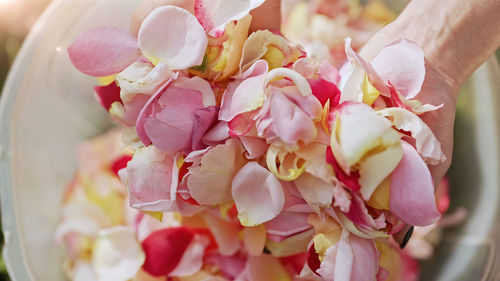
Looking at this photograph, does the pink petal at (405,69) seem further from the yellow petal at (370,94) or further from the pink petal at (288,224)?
the pink petal at (288,224)

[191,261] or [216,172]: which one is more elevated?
[216,172]

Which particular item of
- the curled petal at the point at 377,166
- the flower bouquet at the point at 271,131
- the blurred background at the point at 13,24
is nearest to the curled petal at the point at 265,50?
the flower bouquet at the point at 271,131

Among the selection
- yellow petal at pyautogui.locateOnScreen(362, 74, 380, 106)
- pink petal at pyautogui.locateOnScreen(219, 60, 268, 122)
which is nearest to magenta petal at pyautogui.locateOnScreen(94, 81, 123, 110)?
pink petal at pyautogui.locateOnScreen(219, 60, 268, 122)

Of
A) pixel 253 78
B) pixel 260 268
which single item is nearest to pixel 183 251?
pixel 260 268

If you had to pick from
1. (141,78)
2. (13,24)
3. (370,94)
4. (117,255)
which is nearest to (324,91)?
(370,94)

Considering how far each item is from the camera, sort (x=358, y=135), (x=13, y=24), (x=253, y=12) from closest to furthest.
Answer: (x=358, y=135), (x=253, y=12), (x=13, y=24)

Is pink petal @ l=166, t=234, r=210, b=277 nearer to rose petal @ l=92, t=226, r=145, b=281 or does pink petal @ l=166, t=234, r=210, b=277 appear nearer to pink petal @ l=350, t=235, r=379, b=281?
rose petal @ l=92, t=226, r=145, b=281

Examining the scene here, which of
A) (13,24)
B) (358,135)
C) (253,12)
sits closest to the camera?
(358,135)

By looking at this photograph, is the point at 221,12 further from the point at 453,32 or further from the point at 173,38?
the point at 453,32
